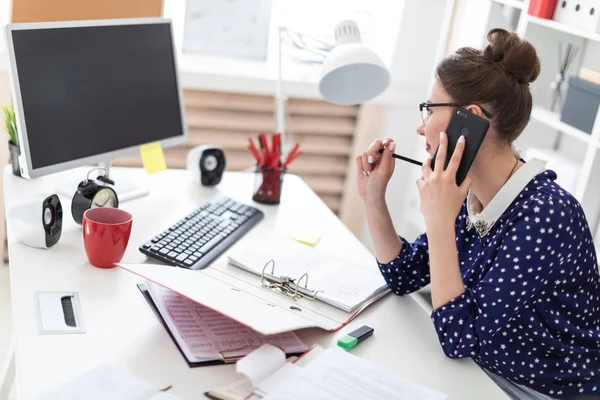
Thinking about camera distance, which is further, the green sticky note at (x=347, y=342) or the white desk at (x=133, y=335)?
the green sticky note at (x=347, y=342)

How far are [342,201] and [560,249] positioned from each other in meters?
1.81

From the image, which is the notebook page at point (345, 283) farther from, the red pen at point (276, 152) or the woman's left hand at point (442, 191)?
the red pen at point (276, 152)

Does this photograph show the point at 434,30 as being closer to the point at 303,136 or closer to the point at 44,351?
the point at 303,136

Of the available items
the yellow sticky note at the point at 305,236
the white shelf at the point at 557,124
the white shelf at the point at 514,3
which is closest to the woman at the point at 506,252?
the yellow sticky note at the point at 305,236

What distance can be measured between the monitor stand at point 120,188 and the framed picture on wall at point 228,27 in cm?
101

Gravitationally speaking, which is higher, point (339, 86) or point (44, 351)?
point (339, 86)

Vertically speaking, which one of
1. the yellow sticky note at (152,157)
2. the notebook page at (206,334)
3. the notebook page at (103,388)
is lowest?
the notebook page at (206,334)

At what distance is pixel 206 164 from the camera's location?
6.53ft

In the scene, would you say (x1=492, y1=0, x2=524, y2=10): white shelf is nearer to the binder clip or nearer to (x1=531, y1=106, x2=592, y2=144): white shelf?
(x1=531, y1=106, x2=592, y2=144): white shelf

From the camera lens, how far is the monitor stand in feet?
5.89

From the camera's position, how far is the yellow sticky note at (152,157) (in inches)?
73.4

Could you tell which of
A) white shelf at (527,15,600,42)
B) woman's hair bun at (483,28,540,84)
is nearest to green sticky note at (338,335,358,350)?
woman's hair bun at (483,28,540,84)

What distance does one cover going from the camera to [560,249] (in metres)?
1.31

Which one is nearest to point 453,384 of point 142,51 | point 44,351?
point 44,351
